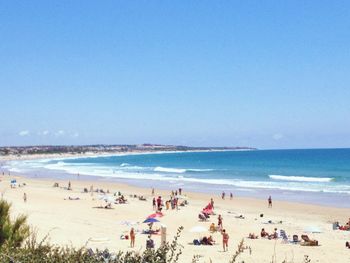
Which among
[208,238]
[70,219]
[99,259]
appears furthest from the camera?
[70,219]

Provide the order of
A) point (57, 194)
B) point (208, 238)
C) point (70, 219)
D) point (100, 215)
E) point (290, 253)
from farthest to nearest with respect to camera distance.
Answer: point (57, 194) → point (100, 215) → point (70, 219) → point (208, 238) → point (290, 253)

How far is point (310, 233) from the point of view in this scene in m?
21.4

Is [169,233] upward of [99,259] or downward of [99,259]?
downward

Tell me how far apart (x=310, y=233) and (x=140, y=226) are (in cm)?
758

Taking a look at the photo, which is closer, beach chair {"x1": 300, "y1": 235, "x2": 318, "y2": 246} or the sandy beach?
the sandy beach

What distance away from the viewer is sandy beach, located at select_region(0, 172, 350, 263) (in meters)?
17.1

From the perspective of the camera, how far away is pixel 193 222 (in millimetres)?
24797

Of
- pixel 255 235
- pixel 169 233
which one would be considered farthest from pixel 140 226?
pixel 255 235

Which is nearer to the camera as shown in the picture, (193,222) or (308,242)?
(308,242)

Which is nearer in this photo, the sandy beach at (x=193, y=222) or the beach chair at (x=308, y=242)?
the sandy beach at (x=193, y=222)

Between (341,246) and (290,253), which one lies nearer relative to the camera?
(290,253)

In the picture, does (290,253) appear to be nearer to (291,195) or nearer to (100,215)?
(100,215)

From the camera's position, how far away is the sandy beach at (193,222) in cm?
1706

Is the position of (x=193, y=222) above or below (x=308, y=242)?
below
